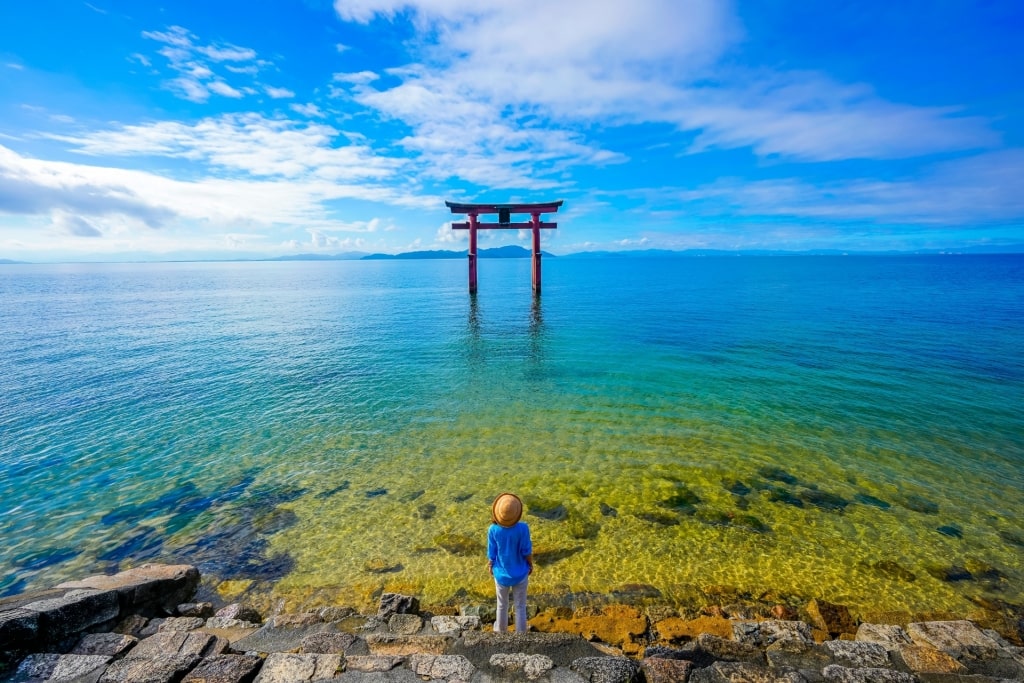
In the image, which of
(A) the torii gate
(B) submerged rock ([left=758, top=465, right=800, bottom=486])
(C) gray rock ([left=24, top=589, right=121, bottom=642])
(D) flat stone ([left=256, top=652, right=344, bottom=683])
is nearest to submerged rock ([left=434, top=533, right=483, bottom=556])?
(D) flat stone ([left=256, top=652, right=344, bottom=683])

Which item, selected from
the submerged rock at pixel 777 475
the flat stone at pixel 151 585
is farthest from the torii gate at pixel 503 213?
the flat stone at pixel 151 585

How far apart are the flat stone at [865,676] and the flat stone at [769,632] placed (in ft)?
4.18

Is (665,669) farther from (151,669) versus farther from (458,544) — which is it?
(151,669)

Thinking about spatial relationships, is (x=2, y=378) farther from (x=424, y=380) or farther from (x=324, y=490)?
(x=324, y=490)

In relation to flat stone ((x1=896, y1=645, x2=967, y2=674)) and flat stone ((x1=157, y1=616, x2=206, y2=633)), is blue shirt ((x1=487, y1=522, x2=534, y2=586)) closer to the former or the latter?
flat stone ((x1=157, y1=616, x2=206, y2=633))

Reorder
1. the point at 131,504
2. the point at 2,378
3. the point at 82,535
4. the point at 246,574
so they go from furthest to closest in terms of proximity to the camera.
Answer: the point at 2,378 < the point at 131,504 < the point at 82,535 < the point at 246,574

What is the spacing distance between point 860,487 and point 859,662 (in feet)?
26.1

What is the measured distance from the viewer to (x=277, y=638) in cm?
691

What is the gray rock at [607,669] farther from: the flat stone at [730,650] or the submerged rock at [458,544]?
the submerged rock at [458,544]

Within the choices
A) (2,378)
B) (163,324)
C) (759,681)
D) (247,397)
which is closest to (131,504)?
(247,397)

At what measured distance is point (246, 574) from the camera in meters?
9.37

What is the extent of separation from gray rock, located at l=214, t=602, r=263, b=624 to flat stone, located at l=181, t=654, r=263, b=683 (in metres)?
2.48

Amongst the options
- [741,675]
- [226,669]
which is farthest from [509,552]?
[226,669]

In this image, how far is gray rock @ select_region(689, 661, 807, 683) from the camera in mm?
5309
